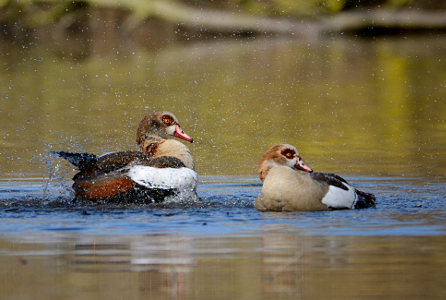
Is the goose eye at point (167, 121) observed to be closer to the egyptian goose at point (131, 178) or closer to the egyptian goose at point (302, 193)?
the egyptian goose at point (131, 178)

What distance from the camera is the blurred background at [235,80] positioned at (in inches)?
562

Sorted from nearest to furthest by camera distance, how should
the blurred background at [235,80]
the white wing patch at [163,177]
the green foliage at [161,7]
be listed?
the white wing patch at [163,177]
the blurred background at [235,80]
the green foliage at [161,7]

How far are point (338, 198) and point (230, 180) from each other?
264 cm

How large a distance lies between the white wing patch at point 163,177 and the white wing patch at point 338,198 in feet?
5.50

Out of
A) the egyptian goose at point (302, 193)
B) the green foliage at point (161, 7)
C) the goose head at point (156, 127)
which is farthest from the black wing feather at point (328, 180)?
the green foliage at point (161, 7)

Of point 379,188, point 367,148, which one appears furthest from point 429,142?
point 379,188

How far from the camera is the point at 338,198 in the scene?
370 inches

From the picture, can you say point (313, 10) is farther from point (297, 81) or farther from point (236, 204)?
point (236, 204)

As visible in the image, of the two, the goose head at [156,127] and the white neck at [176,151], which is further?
the goose head at [156,127]

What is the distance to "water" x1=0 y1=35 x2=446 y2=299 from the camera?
6.45 m

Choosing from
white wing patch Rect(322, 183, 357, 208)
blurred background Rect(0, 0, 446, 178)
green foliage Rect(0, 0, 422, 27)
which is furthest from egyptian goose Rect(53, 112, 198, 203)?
green foliage Rect(0, 0, 422, 27)

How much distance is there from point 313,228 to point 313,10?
27954 millimetres

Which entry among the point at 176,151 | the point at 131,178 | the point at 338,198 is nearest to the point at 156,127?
the point at 176,151

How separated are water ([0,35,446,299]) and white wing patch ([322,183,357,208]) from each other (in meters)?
0.16
